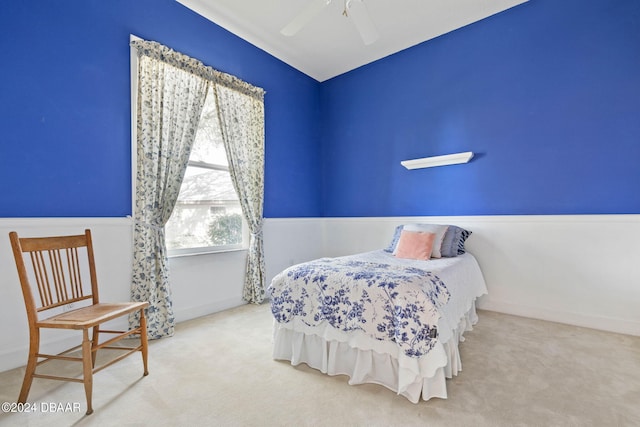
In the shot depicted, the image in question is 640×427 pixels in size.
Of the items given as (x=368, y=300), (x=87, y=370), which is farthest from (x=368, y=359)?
(x=87, y=370)

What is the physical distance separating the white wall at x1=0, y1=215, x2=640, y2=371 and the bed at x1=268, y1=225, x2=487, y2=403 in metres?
1.13

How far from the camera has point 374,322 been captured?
5.80 ft

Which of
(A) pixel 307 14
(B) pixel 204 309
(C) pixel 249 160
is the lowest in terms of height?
(B) pixel 204 309

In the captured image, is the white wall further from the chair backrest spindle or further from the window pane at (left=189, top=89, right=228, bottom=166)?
the window pane at (left=189, top=89, right=228, bottom=166)

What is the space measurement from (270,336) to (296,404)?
0.96 meters

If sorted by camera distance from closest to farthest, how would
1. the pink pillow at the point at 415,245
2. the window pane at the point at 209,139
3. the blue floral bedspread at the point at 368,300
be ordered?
the blue floral bedspread at the point at 368,300 → the pink pillow at the point at 415,245 → the window pane at the point at 209,139

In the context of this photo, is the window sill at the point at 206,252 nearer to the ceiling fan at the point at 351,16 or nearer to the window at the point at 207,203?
the window at the point at 207,203

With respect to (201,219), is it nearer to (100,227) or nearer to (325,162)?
(100,227)

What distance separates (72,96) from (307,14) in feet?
6.16

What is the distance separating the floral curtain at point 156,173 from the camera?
2533 millimetres

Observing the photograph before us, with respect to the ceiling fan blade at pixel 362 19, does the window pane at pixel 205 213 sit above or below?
below

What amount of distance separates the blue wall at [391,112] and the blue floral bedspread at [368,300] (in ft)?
5.45

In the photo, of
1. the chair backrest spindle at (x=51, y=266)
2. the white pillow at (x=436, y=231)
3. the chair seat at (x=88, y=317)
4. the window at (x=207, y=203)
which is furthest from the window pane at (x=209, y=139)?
the white pillow at (x=436, y=231)

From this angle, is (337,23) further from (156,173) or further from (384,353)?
(384,353)
